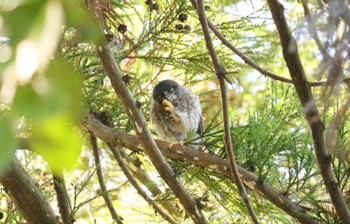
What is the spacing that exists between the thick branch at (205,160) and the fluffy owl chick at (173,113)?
2.24 ft

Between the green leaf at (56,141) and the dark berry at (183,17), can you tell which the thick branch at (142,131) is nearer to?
the dark berry at (183,17)

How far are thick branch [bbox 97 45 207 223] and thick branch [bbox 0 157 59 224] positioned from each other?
1.49 feet

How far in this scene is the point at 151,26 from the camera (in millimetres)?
2217

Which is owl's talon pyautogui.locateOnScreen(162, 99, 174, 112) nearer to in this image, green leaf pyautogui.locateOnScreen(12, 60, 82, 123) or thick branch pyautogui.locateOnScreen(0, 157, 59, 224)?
thick branch pyautogui.locateOnScreen(0, 157, 59, 224)

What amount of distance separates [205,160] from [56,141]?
5.61ft

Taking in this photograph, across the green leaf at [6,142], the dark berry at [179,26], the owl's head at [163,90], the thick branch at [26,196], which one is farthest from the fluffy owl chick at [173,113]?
the green leaf at [6,142]

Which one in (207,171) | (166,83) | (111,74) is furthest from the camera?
(166,83)

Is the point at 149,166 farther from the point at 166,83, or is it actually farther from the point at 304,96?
the point at 304,96

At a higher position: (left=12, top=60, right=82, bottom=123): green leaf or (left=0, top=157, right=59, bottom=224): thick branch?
(left=0, top=157, right=59, bottom=224): thick branch

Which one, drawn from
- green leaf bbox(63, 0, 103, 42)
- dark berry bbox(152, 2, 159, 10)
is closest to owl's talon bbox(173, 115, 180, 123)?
dark berry bbox(152, 2, 159, 10)

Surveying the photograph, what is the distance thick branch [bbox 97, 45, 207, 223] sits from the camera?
165 centimetres

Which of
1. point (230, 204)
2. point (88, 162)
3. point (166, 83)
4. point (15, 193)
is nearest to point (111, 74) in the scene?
point (15, 193)

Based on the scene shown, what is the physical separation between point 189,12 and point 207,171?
58 centimetres

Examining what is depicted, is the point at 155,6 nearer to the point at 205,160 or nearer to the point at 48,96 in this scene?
the point at 205,160
